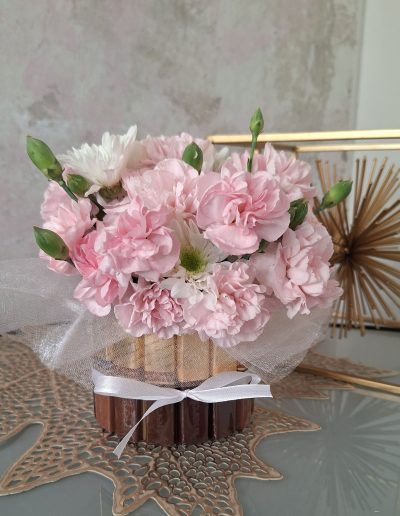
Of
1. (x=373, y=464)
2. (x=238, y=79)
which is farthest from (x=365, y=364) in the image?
(x=238, y=79)

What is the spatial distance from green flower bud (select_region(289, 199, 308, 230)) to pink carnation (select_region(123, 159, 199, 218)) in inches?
3.4

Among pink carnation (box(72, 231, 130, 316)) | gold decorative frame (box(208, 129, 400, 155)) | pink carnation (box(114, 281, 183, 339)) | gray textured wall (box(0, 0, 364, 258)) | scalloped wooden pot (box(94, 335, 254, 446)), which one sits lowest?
scalloped wooden pot (box(94, 335, 254, 446))

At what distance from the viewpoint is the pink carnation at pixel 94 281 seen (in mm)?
406

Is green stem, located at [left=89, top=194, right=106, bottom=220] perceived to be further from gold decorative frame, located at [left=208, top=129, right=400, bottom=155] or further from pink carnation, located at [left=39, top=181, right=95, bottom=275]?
gold decorative frame, located at [left=208, top=129, right=400, bottom=155]

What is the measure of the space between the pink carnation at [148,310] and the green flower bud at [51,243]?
0.06 m

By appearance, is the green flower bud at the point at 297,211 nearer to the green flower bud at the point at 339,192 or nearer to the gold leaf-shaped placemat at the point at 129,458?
the green flower bud at the point at 339,192

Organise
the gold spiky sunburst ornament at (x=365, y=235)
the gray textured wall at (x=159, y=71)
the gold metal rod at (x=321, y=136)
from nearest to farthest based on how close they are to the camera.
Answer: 1. the gold metal rod at (x=321, y=136)
2. the gold spiky sunburst ornament at (x=365, y=235)
3. the gray textured wall at (x=159, y=71)

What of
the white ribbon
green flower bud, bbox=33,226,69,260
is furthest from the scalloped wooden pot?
Answer: green flower bud, bbox=33,226,69,260

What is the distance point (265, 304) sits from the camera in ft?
1.47

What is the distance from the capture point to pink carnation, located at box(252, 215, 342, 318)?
0.42m

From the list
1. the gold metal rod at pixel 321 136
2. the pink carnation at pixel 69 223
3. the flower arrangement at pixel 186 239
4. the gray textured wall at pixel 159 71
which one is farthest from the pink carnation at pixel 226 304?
the gray textured wall at pixel 159 71

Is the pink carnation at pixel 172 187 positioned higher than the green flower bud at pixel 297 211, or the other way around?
the pink carnation at pixel 172 187

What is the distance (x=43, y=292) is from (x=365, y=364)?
1.73 ft

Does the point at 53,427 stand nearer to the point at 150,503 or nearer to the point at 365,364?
the point at 150,503
